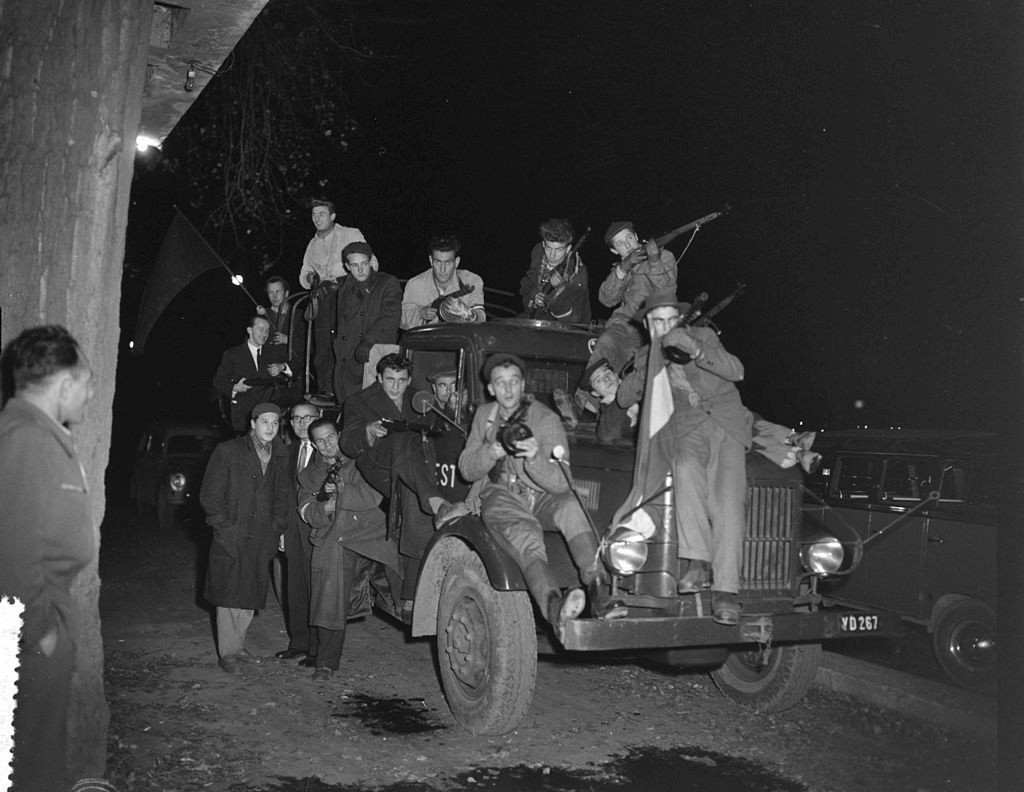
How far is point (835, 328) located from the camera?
21.8 metres

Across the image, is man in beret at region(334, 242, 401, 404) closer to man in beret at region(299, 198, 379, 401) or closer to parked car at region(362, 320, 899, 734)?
man in beret at region(299, 198, 379, 401)

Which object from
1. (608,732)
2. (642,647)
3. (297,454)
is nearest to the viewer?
(642,647)

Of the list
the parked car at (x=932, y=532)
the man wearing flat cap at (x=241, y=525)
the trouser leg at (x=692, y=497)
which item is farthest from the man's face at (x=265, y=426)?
the parked car at (x=932, y=532)

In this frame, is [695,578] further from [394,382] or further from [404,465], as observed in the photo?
[394,382]

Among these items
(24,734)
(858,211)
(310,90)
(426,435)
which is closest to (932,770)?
(426,435)

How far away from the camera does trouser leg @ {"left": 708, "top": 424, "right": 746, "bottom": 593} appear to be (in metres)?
5.10

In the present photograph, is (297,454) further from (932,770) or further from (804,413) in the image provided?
(804,413)

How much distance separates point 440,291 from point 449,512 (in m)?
2.77

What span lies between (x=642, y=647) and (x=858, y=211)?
1413 cm

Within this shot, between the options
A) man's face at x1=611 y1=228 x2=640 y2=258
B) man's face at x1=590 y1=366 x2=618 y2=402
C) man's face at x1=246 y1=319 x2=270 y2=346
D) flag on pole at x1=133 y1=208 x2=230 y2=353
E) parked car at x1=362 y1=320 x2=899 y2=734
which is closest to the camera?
parked car at x1=362 y1=320 x2=899 y2=734

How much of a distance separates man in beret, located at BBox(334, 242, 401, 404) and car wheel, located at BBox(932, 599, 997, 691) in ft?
17.5

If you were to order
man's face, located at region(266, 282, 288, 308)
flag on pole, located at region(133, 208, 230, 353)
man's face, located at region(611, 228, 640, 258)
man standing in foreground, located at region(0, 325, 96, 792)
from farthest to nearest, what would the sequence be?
flag on pole, located at region(133, 208, 230, 353) < man's face, located at region(266, 282, 288, 308) < man's face, located at region(611, 228, 640, 258) < man standing in foreground, located at region(0, 325, 96, 792)

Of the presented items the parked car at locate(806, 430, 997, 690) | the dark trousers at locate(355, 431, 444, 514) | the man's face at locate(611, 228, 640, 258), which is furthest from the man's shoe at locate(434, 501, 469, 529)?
A: the parked car at locate(806, 430, 997, 690)

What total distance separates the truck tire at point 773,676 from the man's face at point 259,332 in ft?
18.6
